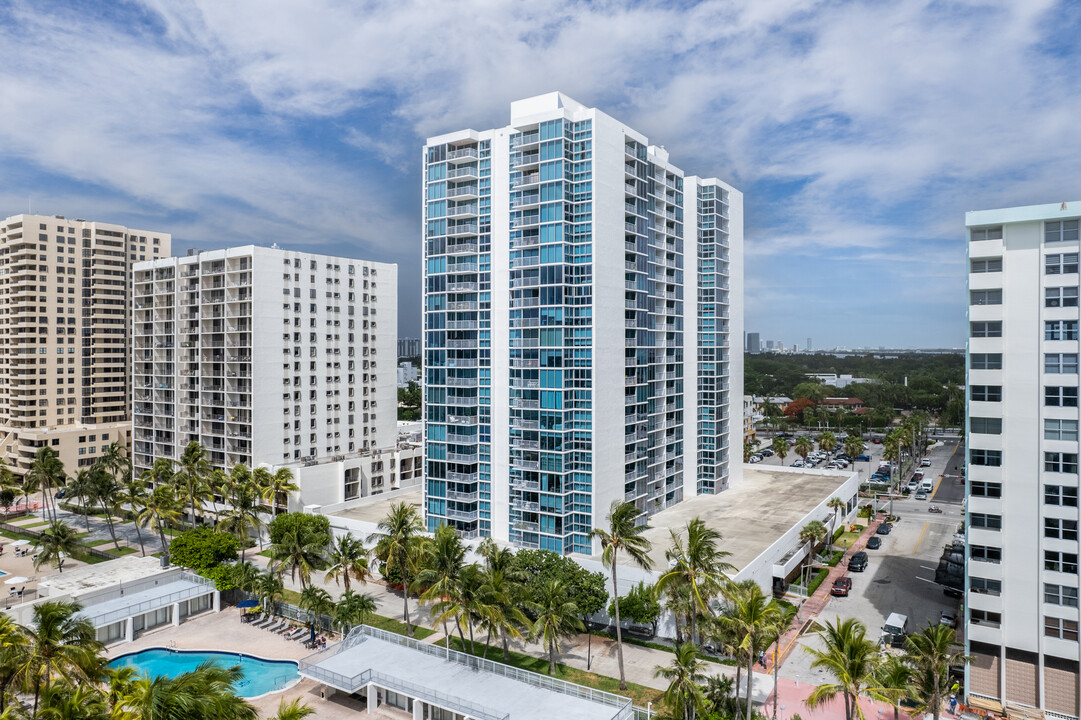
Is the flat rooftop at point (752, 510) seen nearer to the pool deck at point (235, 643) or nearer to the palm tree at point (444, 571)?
the palm tree at point (444, 571)

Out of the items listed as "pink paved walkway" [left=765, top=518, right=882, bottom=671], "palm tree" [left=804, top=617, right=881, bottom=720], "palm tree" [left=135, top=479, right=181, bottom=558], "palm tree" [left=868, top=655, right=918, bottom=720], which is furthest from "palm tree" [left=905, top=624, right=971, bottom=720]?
"palm tree" [left=135, top=479, right=181, bottom=558]

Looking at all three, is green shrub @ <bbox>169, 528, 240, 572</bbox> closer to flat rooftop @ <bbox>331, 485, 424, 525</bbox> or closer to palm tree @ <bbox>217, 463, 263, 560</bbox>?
palm tree @ <bbox>217, 463, 263, 560</bbox>

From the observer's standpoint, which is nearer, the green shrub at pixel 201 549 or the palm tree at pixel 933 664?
the palm tree at pixel 933 664

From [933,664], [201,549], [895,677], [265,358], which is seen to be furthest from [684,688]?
[265,358]

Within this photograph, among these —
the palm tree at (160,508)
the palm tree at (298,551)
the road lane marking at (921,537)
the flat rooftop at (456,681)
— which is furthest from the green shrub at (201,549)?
the road lane marking at (921,537)

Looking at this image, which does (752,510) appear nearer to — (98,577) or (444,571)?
(444,571)

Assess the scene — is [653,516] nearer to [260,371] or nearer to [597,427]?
[597,427]
